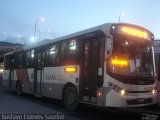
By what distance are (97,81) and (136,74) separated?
144 cm

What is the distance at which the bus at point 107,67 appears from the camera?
12430 millimetres

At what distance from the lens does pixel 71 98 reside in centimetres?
1488

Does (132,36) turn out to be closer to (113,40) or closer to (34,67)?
(113,40)

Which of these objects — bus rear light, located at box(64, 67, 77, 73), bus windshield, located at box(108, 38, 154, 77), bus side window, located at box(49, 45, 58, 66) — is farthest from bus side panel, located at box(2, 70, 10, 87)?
bus windshield, located at box(108, 38, 154, 77)

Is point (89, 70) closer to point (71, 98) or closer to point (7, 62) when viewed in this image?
point (71, 98)

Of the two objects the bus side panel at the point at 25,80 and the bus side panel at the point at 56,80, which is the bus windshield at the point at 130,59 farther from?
the bus side panel at the point at 25,80

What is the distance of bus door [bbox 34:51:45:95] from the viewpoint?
Result: 18484mm

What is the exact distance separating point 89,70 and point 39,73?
5887 mm

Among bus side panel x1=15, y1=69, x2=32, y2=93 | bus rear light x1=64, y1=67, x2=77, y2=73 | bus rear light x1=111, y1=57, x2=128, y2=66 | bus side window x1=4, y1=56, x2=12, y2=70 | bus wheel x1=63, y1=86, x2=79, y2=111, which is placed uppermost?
bus side window x1=4, y1=56, x2=12, y2=70

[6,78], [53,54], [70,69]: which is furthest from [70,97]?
[6,78]

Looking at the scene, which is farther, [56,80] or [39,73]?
[39,73]

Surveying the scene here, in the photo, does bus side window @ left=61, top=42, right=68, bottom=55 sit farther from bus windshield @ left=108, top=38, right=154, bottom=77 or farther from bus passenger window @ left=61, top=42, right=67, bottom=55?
bus windshield @ left=108, top=38, right=154, bottom=77

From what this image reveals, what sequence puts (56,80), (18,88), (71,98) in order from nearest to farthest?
(71,98)
(56,80)
(18,88)

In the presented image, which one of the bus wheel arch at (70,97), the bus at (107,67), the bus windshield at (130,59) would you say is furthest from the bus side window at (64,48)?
the bus windshield at (130,59)
